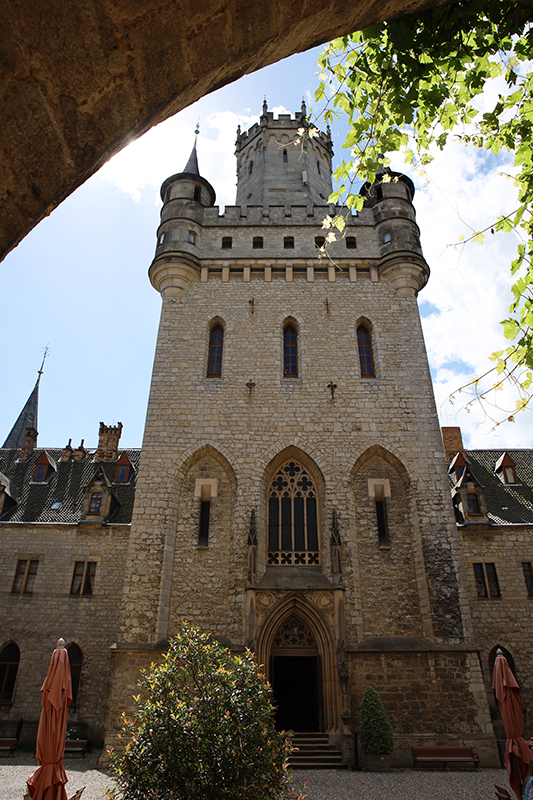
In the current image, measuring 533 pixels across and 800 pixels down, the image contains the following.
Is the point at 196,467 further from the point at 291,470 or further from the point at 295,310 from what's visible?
the point at 295,310

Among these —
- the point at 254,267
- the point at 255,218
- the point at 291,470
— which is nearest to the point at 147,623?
the point at 291,470

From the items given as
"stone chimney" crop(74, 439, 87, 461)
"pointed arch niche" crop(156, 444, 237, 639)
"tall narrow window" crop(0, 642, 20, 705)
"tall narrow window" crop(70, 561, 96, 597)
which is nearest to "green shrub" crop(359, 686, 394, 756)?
"pointed arch niche" crop(156, 444, 237, 639)

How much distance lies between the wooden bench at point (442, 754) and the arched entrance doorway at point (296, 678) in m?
2.16

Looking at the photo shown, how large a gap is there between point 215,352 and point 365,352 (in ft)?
15.3

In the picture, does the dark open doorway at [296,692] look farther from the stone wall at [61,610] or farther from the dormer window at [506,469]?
the dormer window at [506,469]

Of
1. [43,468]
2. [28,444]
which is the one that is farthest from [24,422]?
[43,468]

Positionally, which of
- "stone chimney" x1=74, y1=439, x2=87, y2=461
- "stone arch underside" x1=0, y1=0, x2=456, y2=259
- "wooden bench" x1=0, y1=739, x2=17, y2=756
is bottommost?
"wooden bench" x1=0, y1=739, x2=17, y2=756

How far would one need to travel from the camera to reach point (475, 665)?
11.6 metres

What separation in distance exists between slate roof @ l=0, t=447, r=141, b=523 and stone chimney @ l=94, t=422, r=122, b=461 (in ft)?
0.87

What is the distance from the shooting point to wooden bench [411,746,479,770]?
34.2 ft

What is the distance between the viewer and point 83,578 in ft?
56.4

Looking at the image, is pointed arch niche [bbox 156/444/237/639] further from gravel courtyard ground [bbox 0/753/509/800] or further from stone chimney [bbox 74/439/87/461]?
stone chimney [bbox 74/439/87/461]

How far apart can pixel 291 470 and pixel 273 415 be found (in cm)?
162

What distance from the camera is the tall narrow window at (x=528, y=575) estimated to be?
1664cm
